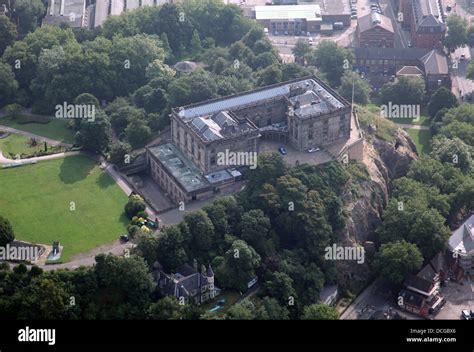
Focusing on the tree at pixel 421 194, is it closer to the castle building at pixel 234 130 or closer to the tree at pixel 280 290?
the castle building at pixel 234 130

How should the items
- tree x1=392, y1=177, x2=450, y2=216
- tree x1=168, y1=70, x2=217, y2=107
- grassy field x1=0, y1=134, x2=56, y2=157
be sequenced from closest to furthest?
tree x1=392, y1=177, x2=450, y2=216, grassy field x1=0, y1=134, x2=56, y2=157, tree x1=168, y1=70, x2=217, y2=107

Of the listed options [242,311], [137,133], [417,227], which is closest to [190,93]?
[137,133]

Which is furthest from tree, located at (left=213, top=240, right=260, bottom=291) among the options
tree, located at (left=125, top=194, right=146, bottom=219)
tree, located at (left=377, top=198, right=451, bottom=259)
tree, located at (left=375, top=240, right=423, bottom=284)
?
tree, located at (left=377, top=198, right=451, bottom=259)

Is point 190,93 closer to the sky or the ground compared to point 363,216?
closer to the sky

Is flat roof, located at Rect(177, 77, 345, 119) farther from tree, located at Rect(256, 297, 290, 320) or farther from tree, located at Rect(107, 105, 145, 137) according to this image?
tree, located at Rect(256, 297, 290, 320)

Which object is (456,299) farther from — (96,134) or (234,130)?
(96,134)

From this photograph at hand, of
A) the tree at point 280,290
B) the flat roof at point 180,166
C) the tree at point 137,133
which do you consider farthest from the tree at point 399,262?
the tree at point 137,133
